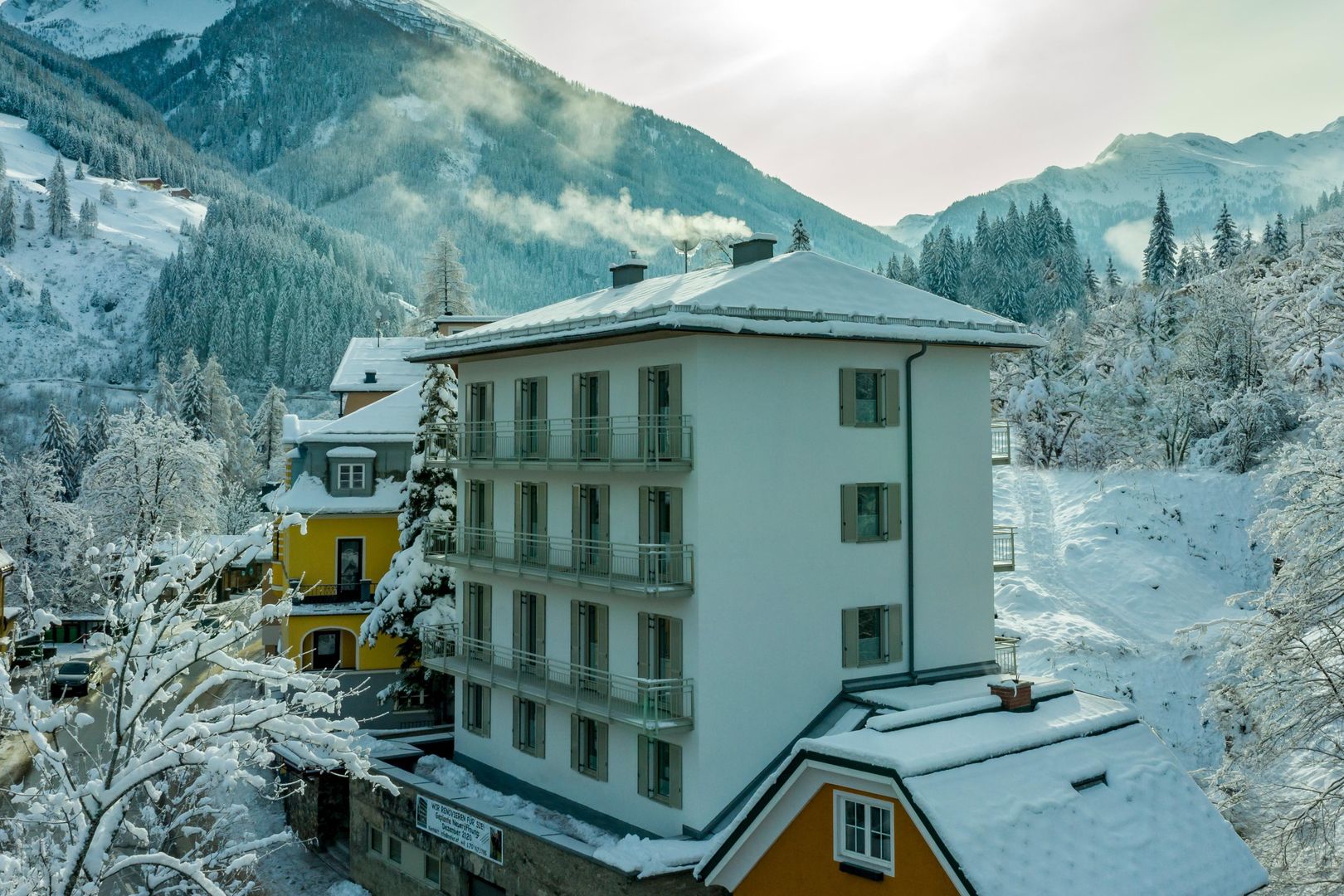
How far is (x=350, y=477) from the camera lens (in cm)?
4394

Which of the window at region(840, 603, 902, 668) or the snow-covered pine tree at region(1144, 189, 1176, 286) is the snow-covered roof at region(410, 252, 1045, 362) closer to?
the window at region(840, 603, 902, 668)

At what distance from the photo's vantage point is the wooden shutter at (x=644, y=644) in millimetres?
23984

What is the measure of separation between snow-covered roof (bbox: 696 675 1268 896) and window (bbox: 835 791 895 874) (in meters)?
0.83

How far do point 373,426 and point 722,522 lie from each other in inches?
1020

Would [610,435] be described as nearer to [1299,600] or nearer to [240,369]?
[1299,600]

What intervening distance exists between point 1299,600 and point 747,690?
11183 mm

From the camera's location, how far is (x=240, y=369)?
190m

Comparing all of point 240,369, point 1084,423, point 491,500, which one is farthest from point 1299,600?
point 240,369

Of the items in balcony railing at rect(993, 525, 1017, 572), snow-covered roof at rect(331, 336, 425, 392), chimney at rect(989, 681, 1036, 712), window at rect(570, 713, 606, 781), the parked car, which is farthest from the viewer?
snow-covered roof at rect(331, 336, 425, 392)

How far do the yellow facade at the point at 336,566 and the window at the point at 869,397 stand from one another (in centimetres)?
2379

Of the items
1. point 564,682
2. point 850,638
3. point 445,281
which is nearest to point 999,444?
point 850,638

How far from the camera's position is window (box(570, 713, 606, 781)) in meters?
25.6

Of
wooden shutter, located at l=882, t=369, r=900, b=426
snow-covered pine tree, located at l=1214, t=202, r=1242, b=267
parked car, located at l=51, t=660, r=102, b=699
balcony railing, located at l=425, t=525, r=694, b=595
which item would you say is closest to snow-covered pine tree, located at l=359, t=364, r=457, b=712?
balcony railing, located at l=425, t=525, r=694, b=595

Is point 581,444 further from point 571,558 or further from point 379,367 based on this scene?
point 379,367
